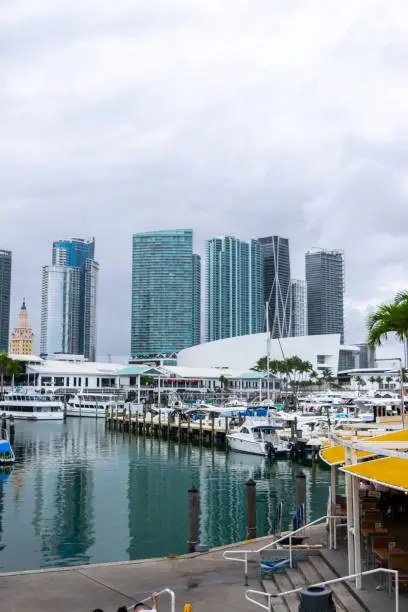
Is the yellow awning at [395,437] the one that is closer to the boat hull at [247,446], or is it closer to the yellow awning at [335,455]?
the yellow awning at [335,455]

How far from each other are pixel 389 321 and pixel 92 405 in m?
96.6

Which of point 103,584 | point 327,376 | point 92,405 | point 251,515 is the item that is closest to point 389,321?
point 251,515

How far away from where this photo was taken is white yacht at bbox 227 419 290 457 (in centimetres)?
5422

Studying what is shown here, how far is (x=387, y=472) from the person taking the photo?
1066cm

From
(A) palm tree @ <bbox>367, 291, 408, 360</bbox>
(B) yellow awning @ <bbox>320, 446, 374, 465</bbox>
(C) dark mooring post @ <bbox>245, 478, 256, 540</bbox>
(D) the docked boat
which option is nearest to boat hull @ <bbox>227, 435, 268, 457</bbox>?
(D) the docked boat

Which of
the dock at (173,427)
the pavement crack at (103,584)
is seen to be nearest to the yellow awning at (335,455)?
the pavement crack at (103,584)

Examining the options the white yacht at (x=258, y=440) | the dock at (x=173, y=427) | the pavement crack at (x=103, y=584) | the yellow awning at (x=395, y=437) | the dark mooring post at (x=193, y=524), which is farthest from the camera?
the dock at (x=173, y=427)

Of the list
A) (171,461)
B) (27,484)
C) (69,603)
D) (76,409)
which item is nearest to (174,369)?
(76,409)

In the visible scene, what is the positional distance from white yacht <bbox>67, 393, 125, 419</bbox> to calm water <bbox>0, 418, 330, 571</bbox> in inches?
1974

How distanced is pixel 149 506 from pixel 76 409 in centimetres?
8598

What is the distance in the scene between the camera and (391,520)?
1739 cm

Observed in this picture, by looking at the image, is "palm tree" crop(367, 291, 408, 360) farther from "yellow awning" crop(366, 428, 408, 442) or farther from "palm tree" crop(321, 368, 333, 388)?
"palm tree" crop(321, 368, 333, 388)

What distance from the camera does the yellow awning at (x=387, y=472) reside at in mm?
9912

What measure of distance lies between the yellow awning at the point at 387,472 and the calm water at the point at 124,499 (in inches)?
583
